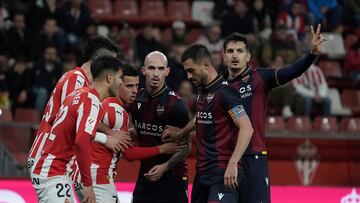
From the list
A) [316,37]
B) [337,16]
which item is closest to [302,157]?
[337,16]

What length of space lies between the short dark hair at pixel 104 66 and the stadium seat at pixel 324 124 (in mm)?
8395

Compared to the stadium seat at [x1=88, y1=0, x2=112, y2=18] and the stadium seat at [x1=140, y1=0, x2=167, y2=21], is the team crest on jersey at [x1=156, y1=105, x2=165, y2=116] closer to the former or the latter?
the stadium seat at [x1=88, y1=0, x2=112, y2=18]

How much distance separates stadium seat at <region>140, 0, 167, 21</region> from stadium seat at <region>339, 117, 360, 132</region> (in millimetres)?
4204

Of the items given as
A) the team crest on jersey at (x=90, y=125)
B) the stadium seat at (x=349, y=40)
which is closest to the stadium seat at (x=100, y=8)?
the stadium seat at (x=349, y=40)

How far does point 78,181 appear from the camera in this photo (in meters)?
8.20

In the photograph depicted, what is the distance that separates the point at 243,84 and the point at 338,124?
8.11 metres

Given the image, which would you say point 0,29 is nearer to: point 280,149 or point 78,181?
point 280,149

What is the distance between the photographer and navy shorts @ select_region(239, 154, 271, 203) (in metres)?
7.86

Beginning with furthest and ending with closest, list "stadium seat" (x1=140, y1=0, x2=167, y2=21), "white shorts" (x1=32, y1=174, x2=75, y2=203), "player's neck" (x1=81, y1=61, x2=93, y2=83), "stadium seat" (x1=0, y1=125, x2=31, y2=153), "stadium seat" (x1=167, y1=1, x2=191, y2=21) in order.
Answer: "stadium seat" (x1=167, y1=1, x2=191, y2=21), "stadium seat" (x1=140, y1=0, x2=167, y2=21), "stadium seat" (x1=0, y1=125, x2=31, y2=153), "player's neck" (x1=81, y1=61, x2=93, y2=83), "white shorts" (x1=32, y1=174, x2=75, y2=203)

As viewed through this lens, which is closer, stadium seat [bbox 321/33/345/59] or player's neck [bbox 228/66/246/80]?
player's neck [bbox 228/66/246/80]

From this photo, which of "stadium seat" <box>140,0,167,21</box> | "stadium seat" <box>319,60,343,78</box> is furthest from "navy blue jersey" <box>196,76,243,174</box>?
"stadium seat" <box>140,0,167,21</box>

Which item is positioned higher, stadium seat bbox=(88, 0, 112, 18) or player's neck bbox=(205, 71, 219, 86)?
stadium seat bbox=(88, 0, 112, 18)

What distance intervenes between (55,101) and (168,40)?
9280mm

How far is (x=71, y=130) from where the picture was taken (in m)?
7.21
